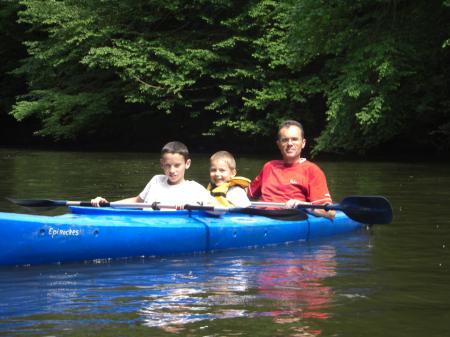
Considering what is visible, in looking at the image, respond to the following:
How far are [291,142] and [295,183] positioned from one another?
0.40 metres

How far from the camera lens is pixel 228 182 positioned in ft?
30.0

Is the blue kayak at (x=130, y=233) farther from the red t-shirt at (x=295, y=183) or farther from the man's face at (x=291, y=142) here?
the man's face at (x=291, y=142)

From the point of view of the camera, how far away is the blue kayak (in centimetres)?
760

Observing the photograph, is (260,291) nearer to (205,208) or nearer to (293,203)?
(205,208)

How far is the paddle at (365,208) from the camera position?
893 centimetres

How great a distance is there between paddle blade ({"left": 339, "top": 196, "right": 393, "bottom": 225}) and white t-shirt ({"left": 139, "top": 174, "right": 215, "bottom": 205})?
1.25 meters

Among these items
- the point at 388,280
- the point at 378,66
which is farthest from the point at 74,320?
the point at 378,66

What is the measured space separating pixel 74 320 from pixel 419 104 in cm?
1565

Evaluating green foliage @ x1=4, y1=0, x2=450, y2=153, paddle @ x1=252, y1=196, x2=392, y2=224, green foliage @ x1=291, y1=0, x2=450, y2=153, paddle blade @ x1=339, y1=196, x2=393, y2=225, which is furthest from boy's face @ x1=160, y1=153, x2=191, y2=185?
green foliage @ x1=291, y1=0, x2=450, y2=153

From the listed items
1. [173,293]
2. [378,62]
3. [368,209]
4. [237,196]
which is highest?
[378,62]

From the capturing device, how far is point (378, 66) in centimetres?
1947

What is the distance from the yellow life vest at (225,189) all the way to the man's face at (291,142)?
60 centimetres

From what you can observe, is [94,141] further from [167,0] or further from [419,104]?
[419,104]

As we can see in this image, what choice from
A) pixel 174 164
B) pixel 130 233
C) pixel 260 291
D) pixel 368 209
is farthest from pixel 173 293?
pixel 368 209
